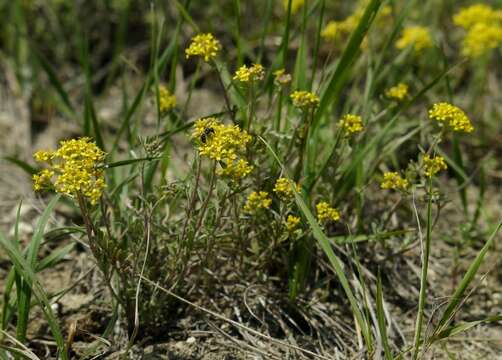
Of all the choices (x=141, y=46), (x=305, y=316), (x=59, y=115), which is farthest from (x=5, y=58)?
(x=305, y=316)

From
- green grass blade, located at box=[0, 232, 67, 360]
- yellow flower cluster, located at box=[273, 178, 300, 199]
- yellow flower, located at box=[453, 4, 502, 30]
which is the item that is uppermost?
yellow flower, located at box=[453, 4, 502, 30]

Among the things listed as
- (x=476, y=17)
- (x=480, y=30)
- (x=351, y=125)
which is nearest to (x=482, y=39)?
(x=480, y=30)

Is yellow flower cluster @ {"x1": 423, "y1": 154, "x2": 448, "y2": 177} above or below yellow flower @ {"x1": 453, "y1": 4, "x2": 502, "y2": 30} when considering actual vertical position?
below

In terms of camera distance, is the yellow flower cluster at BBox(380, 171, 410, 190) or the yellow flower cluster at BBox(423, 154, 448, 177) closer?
the yellow flower cluster at BBox(423, 154, 448, 177)

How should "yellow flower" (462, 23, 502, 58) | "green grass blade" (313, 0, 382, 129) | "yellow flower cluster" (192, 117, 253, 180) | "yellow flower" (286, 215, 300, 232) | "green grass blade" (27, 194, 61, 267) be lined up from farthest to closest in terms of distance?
"yellow flower" (462, 23, 502, 58)
"green grass blade" (313, 0, 382, 129)
"yellow flower" (286, 215, 300, 232)
"green grass blade" (27, 194, 61, 267)
"yellow flower cluster" (192, 117, 253, 180)

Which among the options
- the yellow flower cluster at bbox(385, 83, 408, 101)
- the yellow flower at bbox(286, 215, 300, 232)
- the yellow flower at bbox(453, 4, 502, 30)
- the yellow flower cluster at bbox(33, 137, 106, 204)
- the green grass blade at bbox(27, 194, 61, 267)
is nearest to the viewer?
the yellow flower cluster at bbox(33, 137, 106, 204)

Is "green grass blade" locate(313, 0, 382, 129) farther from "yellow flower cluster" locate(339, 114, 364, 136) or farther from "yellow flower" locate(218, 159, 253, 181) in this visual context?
"yellow flower" locate(218, 159, 253, 181)

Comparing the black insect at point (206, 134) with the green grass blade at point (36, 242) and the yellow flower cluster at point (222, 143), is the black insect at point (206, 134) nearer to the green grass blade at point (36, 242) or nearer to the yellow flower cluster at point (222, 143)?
the yellow flower cluster at point (222, 143)

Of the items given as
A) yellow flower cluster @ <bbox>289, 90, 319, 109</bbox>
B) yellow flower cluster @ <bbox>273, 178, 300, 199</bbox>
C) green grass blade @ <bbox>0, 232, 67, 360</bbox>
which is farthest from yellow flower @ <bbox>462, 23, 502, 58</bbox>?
green grass blade @ <bbox>0, 232, 67, 360</bbox>
